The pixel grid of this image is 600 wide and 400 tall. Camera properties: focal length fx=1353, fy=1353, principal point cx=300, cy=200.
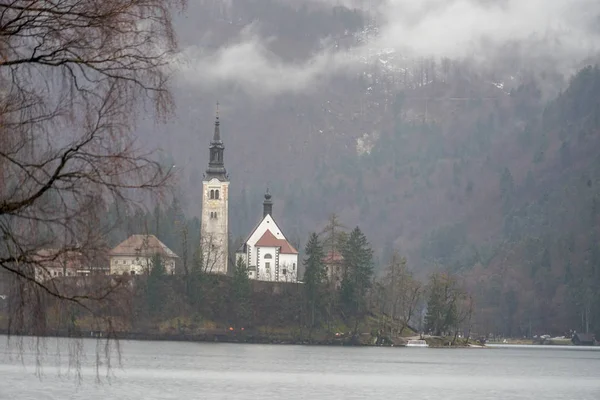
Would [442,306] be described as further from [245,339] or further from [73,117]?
[73,117]

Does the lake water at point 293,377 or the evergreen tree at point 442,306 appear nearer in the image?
the lake water at point 293,377

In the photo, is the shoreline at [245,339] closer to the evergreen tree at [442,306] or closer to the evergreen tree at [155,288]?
the evergreen tree at [155,288]

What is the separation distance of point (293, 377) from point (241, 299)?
85.7m

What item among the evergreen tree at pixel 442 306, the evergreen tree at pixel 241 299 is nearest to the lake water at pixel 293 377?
the evergreen tree at pixel 241 299

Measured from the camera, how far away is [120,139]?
21078 mm

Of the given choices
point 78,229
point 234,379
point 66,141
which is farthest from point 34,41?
point 234,379

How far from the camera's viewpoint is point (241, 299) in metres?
181

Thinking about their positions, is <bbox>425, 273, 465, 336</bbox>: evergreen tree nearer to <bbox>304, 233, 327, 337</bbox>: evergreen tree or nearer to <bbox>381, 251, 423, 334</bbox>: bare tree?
<bbox>381, 251, 423, 334</bbox>: bare tree

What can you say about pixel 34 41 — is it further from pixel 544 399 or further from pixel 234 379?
pixel 234 379

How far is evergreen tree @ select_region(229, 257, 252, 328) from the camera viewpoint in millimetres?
181375

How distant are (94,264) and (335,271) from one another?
167502mm

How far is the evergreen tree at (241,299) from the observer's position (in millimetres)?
181375

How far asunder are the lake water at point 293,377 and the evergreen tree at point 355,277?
31.2m

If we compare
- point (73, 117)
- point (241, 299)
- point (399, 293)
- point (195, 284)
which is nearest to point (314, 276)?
point (241, 299)
